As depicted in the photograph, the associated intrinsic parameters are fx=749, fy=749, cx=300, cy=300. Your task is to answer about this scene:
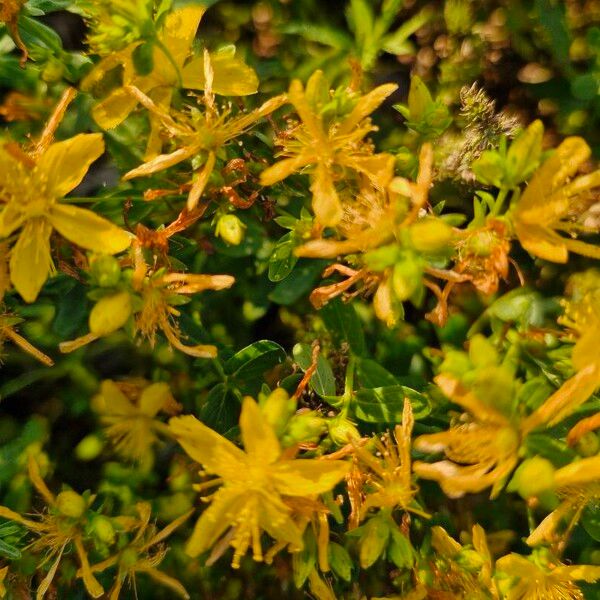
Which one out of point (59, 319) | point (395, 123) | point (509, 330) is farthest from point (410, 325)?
point (59, 319)

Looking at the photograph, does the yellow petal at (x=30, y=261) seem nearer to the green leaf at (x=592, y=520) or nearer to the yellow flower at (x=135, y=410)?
the yellow flower at (x=135, y=410)

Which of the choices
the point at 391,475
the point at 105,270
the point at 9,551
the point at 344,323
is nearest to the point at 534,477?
the point at 391,475

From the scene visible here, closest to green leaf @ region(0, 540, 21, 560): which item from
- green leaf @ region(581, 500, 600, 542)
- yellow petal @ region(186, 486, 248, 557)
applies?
yellow petal @ region(186, 486, 248, 557)

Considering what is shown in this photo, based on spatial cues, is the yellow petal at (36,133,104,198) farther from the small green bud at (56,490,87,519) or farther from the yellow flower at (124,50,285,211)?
the small green bud at (56,490,87,519)

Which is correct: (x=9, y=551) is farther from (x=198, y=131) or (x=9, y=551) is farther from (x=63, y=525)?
(x=198, y=131)

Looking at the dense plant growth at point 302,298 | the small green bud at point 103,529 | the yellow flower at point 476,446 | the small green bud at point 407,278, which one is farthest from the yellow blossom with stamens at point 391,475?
the small green bud at point 103,529

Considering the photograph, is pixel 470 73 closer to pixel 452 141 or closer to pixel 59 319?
pixel 452 141
